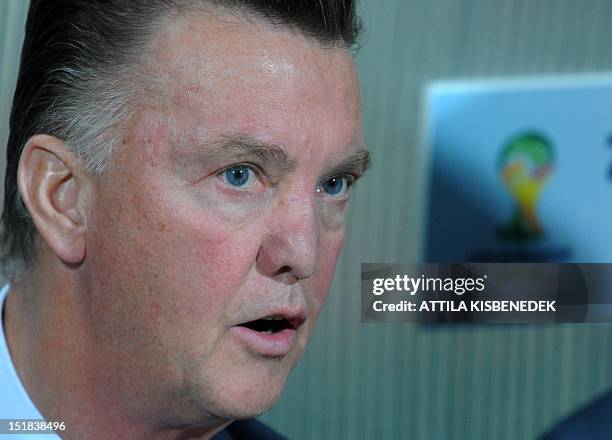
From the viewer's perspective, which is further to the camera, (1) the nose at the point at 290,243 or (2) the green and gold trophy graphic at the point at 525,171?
(2) the green and gold trophy graphic at the point at 525,171

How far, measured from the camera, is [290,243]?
885 mm

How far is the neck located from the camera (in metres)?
0.94

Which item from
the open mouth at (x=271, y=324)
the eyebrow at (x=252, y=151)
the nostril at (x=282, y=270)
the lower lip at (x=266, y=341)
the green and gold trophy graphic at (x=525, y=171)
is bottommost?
the lower lip at (x=266, y=341)

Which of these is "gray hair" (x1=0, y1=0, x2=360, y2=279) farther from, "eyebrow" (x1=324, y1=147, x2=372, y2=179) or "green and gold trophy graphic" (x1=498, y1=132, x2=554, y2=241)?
"green and gold trophy graphic" (x1=498, y1=132, x2=554, y2=241)

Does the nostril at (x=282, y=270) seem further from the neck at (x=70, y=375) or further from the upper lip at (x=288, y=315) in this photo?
the neck at (x=70, y=375)

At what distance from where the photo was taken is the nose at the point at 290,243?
34.7 inches

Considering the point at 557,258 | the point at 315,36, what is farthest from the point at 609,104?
the point at 315,36

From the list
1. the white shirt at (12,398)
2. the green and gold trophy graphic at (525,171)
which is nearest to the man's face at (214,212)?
the white shirt at (12,398)

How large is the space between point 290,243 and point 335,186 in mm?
124

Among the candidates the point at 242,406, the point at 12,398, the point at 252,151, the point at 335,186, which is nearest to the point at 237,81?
the point at 252,151

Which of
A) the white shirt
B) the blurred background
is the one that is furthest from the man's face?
the blurred background

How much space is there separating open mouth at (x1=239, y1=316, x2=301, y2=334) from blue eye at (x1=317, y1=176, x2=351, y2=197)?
15 centimetres

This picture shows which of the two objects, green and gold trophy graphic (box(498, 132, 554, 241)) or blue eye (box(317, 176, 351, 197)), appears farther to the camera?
green and gold trophy graphic (box(498, 132, 554, 241))

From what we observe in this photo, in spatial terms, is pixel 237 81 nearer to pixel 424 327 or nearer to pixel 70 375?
pixel 70 375
